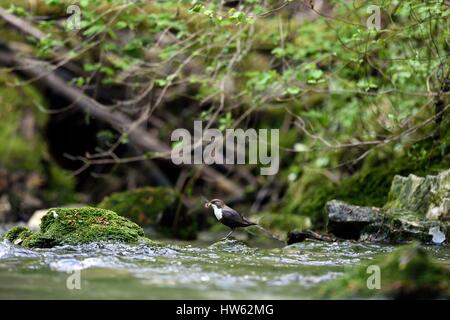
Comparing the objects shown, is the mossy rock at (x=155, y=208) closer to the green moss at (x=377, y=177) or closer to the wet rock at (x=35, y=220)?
the wet rock at (x=35, y=220)

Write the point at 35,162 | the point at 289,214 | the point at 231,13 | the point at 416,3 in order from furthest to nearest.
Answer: the point at 35,162 < the point at 289,214 < the point at 416,3 < the point at 231,13

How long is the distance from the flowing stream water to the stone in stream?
0.54 metres

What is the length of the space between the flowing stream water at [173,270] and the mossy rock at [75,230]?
0.16 metres

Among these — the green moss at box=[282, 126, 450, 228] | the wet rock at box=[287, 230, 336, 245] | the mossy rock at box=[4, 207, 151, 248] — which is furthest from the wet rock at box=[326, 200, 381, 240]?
the mossy rock at box=[4, 207, 151, 248]

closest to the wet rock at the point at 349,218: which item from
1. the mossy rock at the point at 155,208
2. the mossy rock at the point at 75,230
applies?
the mossy rock at the point at 75,230

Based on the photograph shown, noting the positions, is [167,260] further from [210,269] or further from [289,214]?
[289,214]

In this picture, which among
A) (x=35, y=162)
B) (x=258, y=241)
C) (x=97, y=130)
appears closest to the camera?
(x=258, y=241)

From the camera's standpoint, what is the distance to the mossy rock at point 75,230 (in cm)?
658

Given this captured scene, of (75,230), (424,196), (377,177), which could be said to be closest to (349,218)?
(424,196)

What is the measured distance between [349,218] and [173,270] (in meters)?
2.97

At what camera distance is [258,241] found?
985 cm
